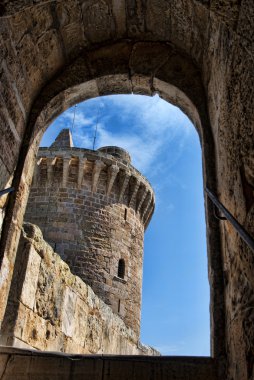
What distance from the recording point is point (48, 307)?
5.43m

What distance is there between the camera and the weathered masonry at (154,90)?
8.15 ft

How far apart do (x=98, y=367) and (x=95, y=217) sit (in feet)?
33.5

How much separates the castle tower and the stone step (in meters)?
8.95

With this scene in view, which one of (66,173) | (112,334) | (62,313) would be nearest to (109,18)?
(62,313)

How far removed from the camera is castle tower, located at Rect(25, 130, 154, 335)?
41.0ft

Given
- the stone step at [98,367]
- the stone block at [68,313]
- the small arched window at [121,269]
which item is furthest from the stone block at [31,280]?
the small arched window at [121,269]

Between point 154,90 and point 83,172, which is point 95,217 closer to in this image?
point 83,172

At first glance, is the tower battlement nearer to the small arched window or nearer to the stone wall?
the small arched window

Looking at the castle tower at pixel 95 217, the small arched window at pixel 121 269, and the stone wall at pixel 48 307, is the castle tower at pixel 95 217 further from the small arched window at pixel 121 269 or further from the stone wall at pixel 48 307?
the stone wall at pixel 48 307

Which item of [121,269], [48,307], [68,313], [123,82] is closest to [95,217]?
[121,269]

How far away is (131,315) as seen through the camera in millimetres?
13117

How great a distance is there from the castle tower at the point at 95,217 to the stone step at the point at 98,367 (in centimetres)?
895

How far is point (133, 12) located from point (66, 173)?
9.67 metres

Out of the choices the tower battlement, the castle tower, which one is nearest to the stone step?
the castle tower
